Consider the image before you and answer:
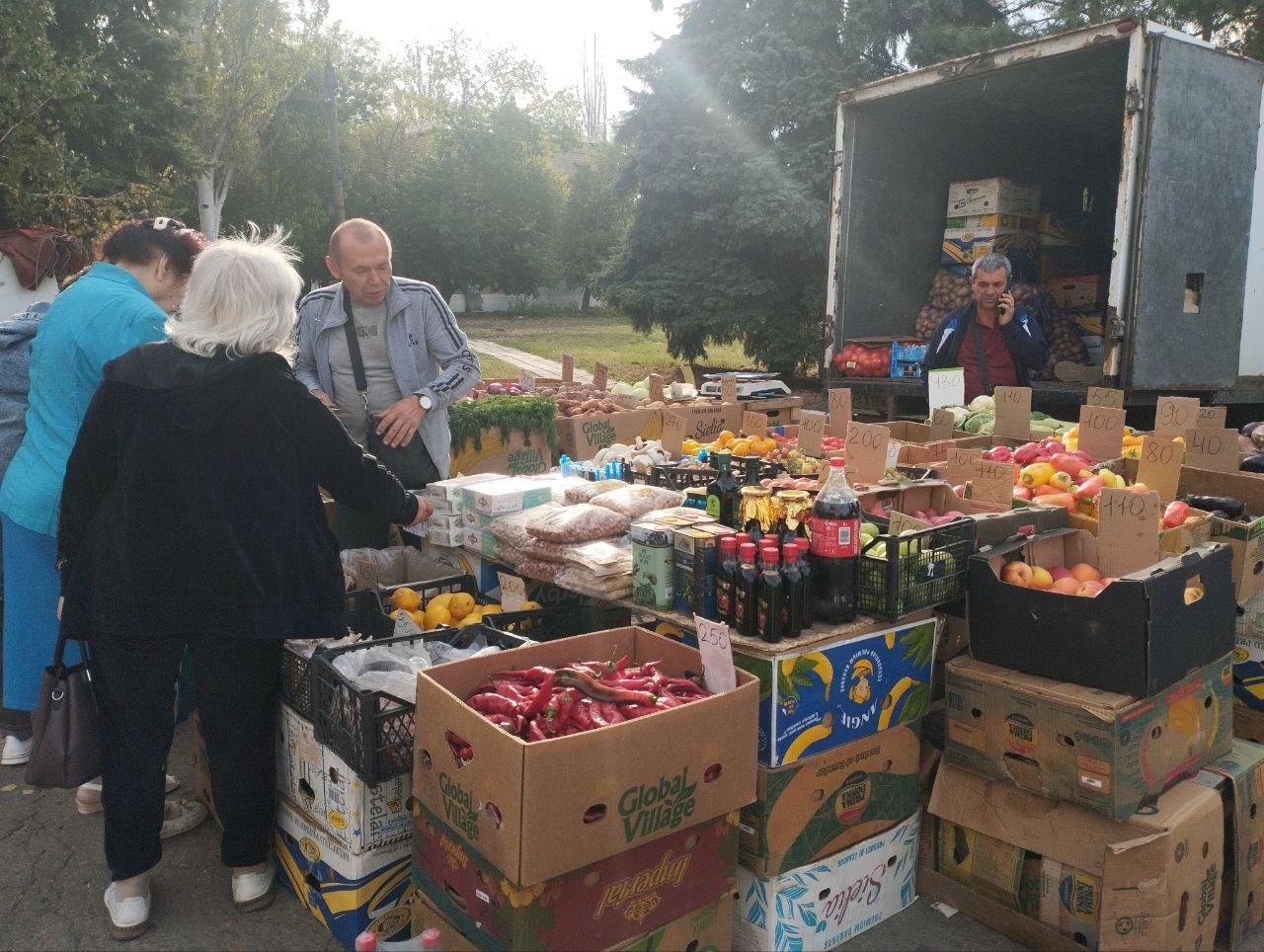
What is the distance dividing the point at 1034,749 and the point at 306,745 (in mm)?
2139

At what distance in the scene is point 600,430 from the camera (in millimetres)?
6918

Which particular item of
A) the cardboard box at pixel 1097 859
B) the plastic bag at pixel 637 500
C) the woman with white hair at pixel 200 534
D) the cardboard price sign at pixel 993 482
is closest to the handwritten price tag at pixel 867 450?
the cardboard price sign at pixel 993 482

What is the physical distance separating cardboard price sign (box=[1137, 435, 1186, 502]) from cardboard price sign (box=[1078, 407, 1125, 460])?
1.48 ft

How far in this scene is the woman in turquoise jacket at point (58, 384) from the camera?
10.4ft

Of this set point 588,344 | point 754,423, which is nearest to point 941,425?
point 754,423

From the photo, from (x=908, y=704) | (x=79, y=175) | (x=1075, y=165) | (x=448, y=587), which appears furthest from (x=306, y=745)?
(x=79, y=175)

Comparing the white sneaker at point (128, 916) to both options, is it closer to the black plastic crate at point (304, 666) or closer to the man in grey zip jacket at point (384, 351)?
the black plastic crate at point (304, 666)

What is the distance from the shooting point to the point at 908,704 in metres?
2.98

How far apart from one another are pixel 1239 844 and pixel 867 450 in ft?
6.19

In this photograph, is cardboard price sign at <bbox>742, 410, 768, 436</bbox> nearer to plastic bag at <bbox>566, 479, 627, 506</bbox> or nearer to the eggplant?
plastic bag at <bbox>566, 479, 627, 506</bbox>

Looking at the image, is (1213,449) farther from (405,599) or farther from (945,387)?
(405,599)

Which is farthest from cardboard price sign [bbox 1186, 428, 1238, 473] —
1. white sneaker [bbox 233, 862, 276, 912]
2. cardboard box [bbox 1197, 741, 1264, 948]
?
white sneaker [bbox 233, 862, 276, 912]

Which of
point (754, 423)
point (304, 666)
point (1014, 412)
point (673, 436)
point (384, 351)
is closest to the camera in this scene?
point (304, 666)

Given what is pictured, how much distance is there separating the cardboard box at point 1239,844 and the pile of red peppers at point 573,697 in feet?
5.36
